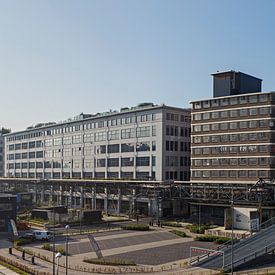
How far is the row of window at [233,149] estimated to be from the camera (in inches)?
3457

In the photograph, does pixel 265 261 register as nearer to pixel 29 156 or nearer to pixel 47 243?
pixel 47 243

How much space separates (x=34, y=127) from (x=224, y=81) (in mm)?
86195

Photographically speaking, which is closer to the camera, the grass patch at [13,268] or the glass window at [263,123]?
the grass patch at [13,268]

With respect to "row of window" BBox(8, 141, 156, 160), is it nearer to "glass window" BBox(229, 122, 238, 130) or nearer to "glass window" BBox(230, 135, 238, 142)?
"glass window" BBox(230, 135, 238, 142)

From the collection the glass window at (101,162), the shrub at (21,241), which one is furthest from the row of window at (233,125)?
the shrub at (21,241)

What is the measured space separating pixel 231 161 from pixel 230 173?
99.5 inches

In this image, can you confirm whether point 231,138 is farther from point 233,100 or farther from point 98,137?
point 98,137

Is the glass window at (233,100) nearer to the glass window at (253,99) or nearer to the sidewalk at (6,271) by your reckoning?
the glass window at (253,99)

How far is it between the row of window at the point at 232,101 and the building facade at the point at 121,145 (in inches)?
399

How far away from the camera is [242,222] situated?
76.8 m

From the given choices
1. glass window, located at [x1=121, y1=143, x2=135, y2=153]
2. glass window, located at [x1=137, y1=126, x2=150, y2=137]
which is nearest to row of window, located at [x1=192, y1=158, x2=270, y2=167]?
glass window, located at [x1=137, y1=126, x2=150, y2=137]

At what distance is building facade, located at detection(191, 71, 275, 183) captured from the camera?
3456 inches

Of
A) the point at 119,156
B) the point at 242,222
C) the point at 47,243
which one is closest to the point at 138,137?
the point at 119,156

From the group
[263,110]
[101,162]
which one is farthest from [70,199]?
Result: [263,110]
